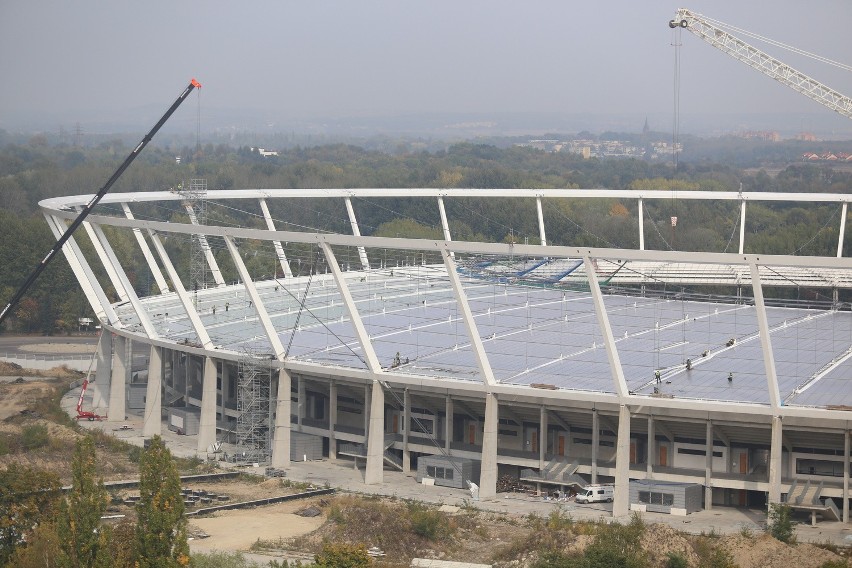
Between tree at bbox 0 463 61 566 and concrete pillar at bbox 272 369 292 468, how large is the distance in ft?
37.4

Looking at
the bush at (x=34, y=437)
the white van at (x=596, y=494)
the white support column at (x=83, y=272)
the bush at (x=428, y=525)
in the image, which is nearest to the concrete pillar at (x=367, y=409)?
the white van at (x=596, y=494)

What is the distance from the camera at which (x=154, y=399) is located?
53781 millimetres

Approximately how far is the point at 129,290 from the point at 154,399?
4638 millimetres

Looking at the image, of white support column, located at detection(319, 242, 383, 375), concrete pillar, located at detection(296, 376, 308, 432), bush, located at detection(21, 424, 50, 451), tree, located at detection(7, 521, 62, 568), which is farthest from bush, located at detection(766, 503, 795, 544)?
bush, located at detection(21, 424, 50, 451)

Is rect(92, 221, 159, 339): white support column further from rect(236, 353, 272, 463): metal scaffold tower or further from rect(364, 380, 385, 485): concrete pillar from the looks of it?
rect(364, 380, 385, 485): concrete pillar

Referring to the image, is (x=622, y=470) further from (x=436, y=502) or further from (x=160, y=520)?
(x=160, y=520)

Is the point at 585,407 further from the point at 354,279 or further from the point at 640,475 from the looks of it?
the point at 354,279

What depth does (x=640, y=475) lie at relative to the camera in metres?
42.5

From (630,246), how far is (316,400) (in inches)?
2257

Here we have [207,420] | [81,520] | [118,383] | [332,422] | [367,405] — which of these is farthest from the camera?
[118,383]

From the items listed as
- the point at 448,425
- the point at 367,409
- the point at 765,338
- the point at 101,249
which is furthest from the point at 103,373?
the point at 765,338

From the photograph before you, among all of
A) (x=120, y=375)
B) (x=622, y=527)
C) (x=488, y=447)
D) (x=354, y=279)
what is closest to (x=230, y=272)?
(x=354, y=279)

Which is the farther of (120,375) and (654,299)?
(654,299)

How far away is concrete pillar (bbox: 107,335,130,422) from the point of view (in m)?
56.7
